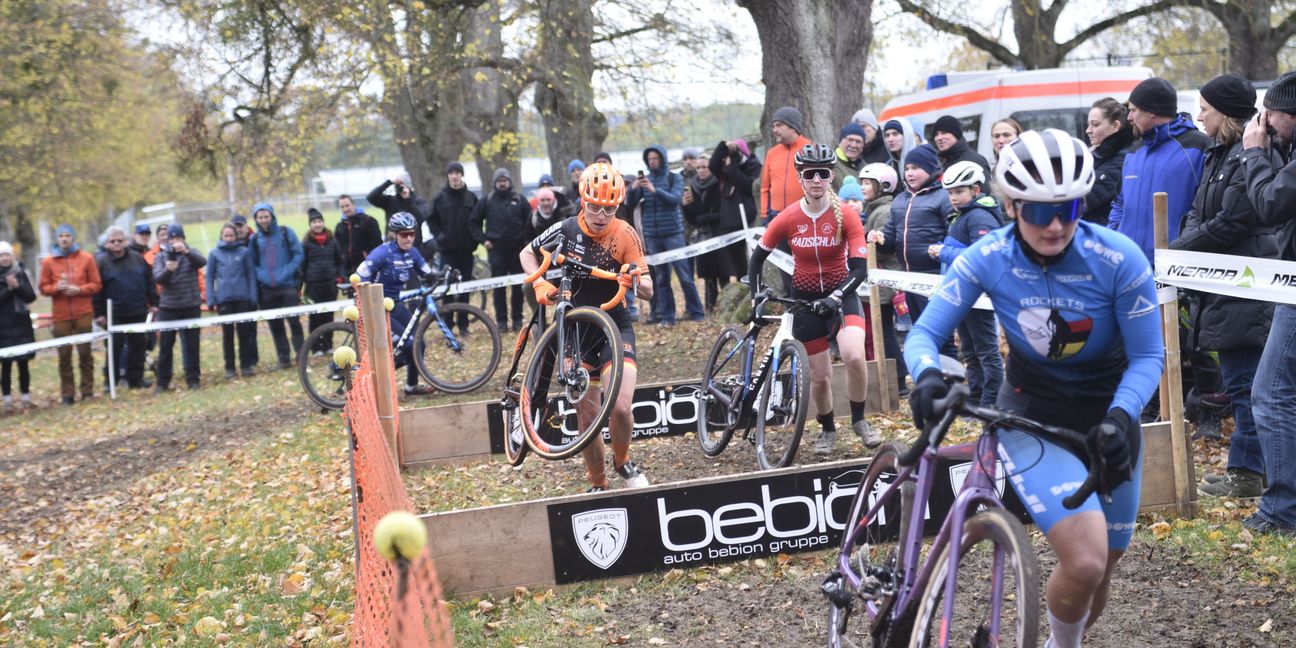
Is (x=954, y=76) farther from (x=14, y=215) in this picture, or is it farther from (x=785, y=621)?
(x=14, y=215)

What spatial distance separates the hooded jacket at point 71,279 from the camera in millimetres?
16891

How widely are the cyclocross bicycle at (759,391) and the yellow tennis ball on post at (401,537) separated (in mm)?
5238

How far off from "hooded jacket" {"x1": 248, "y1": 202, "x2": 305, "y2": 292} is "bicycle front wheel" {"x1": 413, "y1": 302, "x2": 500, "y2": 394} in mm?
4937

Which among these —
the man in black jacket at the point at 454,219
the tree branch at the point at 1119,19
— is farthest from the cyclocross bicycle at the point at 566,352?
the tree branch at the point at 1119,19

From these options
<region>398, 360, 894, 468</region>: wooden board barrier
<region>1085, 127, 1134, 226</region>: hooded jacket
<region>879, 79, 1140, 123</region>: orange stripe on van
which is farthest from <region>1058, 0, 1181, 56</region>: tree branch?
<region>398, 360, 894, 468</region>: wooden board barrier

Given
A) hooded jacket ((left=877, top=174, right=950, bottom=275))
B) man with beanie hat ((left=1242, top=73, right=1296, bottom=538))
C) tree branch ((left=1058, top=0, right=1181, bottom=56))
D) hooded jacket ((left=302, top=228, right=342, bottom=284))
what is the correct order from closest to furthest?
1. man with beanie hat ((left=1242, top=73, right=1296, bottom=538))
2. hooded jacket ((left=877, top=174, right=950, bottom=275))
3. hooded jacket ((left=302, top=228, right=342, bottom=284))
4. tree branch ((left=1058, top=0, right=1181, bottom=56))

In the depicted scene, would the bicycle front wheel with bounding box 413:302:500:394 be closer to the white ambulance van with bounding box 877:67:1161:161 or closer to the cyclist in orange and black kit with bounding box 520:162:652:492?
the cyclist in orange and black kit with bounding box 520:162:652:492

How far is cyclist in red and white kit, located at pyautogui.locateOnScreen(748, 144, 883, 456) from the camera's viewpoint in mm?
7969

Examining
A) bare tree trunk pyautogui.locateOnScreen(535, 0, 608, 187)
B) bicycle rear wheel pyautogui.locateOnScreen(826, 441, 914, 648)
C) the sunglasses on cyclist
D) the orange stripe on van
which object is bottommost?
bicycle rear wheel pyautogui.locateOnScreen(826, 441, 914, 648)

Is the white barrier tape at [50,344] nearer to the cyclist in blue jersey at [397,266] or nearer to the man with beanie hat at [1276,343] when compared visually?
the cyclist in blue jersey at [397,266]

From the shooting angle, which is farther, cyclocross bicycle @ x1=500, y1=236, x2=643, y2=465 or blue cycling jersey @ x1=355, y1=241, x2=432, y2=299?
blue cycling jersey @ x1=355, y1=241, x2=432, y2=299

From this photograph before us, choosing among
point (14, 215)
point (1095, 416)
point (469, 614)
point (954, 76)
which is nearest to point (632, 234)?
point (469, 614)

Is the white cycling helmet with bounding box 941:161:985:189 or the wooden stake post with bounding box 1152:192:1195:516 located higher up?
the white cycling helmet with bounding box 941:161:985:189

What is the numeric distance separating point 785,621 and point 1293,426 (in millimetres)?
2737
